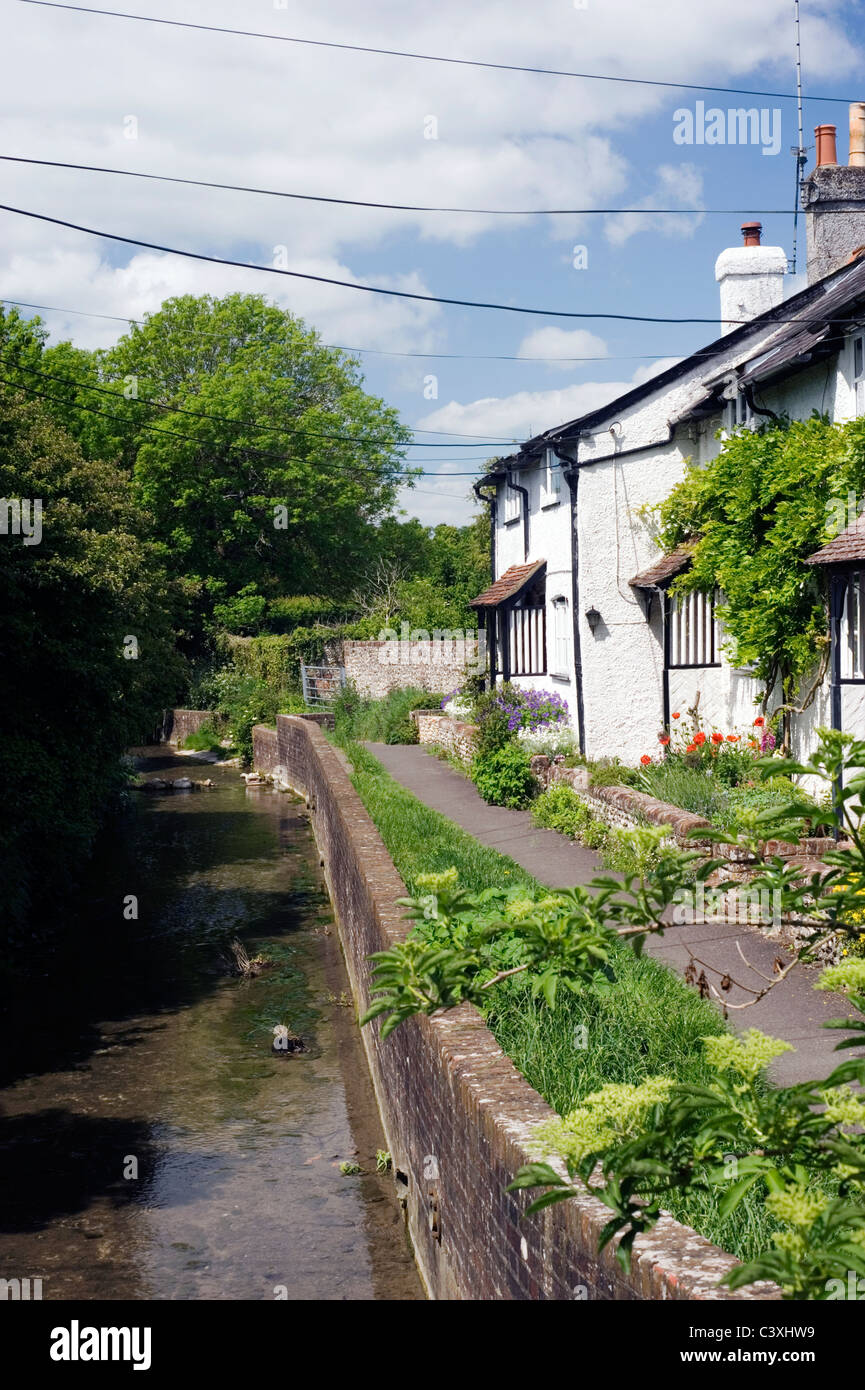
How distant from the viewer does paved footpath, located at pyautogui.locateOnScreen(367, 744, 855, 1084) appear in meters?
7.67

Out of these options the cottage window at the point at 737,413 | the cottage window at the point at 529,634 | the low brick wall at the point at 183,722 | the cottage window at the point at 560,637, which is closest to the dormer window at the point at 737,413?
the cottage window at the point at 737,413

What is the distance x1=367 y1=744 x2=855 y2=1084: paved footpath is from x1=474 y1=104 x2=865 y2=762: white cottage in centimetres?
235

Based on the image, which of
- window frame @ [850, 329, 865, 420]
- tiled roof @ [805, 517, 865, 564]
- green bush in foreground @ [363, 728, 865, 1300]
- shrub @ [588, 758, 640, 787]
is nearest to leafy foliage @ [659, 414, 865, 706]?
window frame @ [850, 329, 865, 420]

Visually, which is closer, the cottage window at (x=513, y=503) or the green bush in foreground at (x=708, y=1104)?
the green bush in foreground at (x=708, y=1104)

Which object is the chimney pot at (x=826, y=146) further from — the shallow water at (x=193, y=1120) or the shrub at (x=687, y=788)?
the shallow water at (x=193, y=1120)

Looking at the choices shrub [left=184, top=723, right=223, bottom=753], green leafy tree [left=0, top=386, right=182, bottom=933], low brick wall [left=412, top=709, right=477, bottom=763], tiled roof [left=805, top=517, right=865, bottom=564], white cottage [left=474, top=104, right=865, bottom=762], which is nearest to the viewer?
tiled roof [left=805, top=517, right=865, bottom=564]

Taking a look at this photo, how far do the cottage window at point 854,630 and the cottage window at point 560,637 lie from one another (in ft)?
23.9

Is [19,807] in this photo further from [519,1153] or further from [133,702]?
[519,1153]

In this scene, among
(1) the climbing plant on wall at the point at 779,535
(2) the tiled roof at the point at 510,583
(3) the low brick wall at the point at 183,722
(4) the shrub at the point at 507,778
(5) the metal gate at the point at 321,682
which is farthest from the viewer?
(3) the low brick wall at the point at 183,722

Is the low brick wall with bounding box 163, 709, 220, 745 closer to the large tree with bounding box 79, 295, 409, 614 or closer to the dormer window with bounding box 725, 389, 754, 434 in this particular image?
the large tree with bounding box 79, 295, 409, 614

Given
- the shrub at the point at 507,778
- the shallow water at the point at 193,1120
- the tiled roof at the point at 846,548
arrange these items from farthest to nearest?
1. the shrub at the point at 507,778
2. the tiled roof at the point at 846,548
3. the shallow water at the point at 193,1120

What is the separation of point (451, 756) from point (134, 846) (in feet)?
21.7

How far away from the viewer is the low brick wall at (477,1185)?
3.64 meters

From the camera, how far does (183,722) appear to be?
1642 inches
